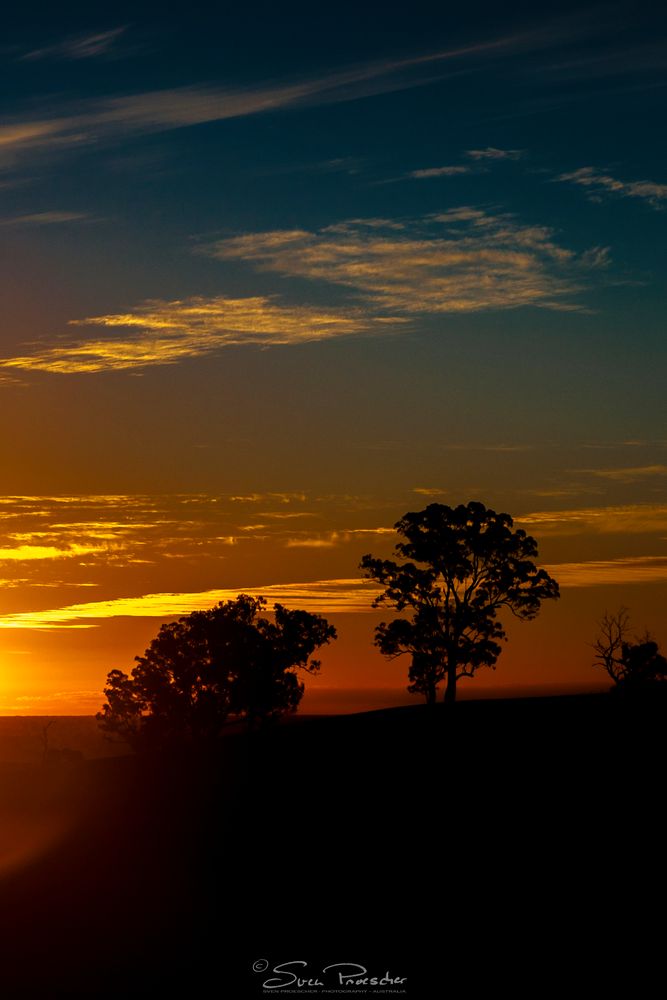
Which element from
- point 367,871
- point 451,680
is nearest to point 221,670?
point 451,680

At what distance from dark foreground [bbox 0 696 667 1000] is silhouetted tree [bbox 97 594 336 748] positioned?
4531 centimetres

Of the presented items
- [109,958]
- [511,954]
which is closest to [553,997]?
[511,954]

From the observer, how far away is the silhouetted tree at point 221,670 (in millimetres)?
119500

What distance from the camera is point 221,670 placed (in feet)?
393

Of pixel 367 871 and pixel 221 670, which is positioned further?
pixel 221 670

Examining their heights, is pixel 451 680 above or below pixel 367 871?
above

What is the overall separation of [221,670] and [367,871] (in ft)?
250

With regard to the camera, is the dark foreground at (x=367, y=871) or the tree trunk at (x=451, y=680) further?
the tree trunk at (x=451, y=680)

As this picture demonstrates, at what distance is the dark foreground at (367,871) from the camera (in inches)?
1387

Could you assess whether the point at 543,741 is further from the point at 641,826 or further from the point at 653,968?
the point at 653,968

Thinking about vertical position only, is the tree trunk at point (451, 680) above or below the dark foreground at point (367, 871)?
above

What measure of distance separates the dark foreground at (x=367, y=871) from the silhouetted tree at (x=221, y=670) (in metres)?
45.3

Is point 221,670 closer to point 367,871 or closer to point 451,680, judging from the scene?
point 451,680

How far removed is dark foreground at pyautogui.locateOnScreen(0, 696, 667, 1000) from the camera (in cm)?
3522
